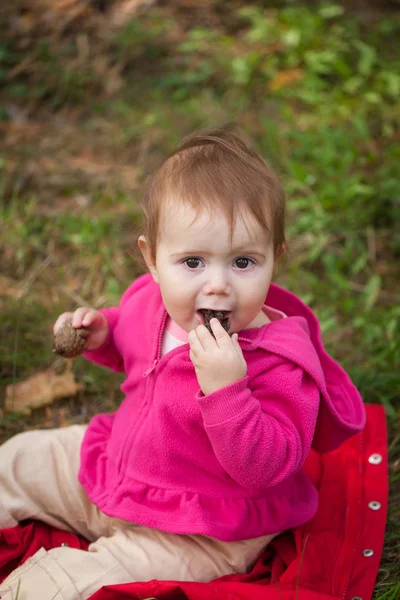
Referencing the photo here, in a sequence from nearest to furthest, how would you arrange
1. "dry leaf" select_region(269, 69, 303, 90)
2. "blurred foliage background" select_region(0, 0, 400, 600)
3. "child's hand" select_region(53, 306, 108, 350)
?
"child's hand" select_region(53, 306, 108, 350)
"blurred foliage background" select_region(0, 0, 400, 600)
"dry leaf" select_region(269, 69, 303, 90)

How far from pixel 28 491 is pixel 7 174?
71.6 inches

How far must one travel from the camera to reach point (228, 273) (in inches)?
62.3

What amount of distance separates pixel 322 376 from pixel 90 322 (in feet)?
2.10

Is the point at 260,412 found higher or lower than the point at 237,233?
lower

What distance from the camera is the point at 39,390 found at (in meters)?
2.49

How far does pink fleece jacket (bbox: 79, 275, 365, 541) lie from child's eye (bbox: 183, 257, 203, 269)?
221mm

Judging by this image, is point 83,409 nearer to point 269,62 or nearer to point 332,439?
point 332,439

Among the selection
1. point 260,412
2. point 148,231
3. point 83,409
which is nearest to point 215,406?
point 260,412

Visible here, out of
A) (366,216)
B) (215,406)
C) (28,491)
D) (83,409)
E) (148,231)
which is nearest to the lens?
(215,406)

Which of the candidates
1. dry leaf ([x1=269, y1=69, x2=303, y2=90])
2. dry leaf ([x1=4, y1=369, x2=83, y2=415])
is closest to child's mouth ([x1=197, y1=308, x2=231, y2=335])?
dry leaf ([x1=4, y1=369, x2=83, y2=415])

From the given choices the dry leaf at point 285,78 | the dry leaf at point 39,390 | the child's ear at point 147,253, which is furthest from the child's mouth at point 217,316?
the dry leaf at point 285,78

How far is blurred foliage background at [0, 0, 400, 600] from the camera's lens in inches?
107

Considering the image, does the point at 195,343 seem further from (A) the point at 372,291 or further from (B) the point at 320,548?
(A) the point at 372,291

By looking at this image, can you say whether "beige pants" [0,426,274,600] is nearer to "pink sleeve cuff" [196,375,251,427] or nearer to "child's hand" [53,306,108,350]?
"child's hand" [53,306,108,350]
